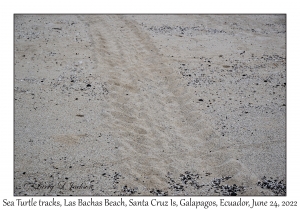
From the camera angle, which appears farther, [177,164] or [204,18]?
[204,18]

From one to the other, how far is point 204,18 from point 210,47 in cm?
231

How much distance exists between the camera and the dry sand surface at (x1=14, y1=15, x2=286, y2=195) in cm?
394

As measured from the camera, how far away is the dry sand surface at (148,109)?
3936mm

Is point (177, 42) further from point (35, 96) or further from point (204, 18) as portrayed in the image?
point (35, 96)

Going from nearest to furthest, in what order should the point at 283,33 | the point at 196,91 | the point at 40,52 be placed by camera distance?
the point at 196,91 < the point at 40,52 < the point at 283,33

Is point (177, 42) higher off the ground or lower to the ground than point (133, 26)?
lower

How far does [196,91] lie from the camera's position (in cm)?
584

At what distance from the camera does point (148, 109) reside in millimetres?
5340

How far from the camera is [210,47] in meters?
7.67

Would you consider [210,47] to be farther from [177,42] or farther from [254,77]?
[254,77]
